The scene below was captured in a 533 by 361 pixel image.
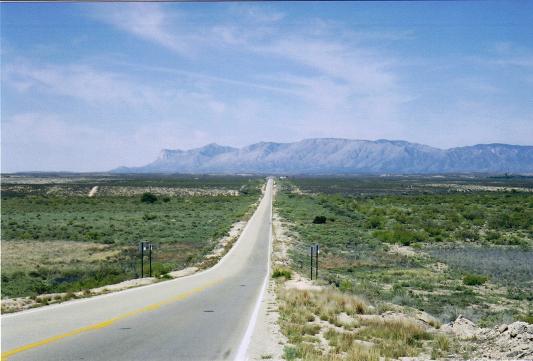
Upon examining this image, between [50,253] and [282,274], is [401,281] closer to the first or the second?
[282,274]

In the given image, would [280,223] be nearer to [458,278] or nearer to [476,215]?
[476,215]

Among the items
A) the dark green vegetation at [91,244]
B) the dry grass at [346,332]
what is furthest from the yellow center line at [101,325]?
the dark green vegetation at [91,244]

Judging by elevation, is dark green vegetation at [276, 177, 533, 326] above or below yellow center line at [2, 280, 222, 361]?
below

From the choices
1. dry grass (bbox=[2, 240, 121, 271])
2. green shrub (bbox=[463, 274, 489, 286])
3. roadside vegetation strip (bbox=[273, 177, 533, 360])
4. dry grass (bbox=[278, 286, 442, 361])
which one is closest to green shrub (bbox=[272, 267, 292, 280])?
roadside vegetation strip (bbox=[273, 177, 533, 360])

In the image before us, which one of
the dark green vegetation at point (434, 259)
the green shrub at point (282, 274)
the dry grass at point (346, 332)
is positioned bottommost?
the dark green vegetation at point (434, 259)

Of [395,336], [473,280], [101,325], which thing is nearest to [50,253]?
[101,325]

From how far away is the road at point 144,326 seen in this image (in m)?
9.76

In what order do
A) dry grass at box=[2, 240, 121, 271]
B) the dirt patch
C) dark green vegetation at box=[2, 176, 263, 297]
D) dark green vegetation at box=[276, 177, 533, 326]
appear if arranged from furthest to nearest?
dry grass at box=[2, 240, 121, 271] < dark green vegetation at box=[2, 176, 263, 297] < dark green vegetation at box=[276, 177, 533, 326] < the dirt patch

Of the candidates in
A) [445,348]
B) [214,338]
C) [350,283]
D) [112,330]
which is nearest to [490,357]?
[445,348]

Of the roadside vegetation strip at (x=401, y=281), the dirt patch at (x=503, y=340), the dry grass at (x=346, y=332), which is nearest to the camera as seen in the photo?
the dirt patch at (x=503, y=340)

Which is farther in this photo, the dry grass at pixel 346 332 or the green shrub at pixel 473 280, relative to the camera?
the green shrub at pixel 473 280

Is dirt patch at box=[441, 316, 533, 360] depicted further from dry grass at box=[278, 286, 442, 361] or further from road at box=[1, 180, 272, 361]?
road at box=[1, 180, 272, 361]

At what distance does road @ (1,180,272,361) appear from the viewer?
32.0 feet

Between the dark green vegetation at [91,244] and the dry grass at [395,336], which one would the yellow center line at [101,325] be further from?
the dry grass at [395,336]
